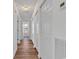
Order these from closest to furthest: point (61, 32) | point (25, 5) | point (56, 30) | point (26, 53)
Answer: point (61, 32) < point (56, 30) < point (26, 53) < point (25, 5)

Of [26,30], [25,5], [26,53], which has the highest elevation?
[25,5]

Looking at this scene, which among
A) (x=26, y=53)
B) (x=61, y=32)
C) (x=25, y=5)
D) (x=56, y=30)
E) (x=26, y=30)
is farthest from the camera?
(x=26, y=30)

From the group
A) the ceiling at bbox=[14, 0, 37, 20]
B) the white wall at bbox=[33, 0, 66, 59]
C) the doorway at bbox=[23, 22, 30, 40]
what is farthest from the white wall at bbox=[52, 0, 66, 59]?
the doorway at bbox=[23, 22, 30, 40]

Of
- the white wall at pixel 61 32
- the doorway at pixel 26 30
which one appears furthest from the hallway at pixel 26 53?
the doorway at pixel 26 30

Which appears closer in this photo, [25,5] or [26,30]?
[25,5]

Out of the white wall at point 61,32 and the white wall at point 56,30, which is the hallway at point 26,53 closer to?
the white wall at point 56,30

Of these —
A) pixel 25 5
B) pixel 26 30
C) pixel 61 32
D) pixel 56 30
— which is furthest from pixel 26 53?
pixel 26 30

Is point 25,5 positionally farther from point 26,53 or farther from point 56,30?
point 56,30

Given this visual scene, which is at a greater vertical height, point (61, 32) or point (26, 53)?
point (61, 32)

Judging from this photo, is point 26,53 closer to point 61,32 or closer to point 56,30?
point 56,30
